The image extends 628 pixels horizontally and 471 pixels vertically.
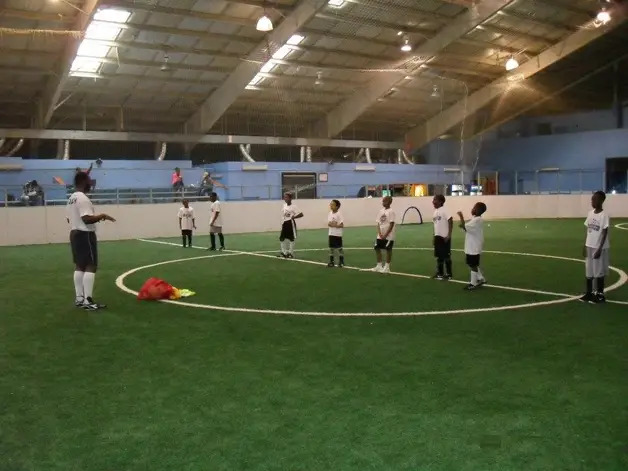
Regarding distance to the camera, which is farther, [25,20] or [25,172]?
[25,172]

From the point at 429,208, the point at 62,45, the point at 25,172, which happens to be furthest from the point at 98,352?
the point at 429,208

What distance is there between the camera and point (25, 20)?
81.9 ft

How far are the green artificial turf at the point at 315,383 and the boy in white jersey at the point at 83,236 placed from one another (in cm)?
42

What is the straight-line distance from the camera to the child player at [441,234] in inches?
508

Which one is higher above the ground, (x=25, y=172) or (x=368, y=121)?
(x=368, y=121)

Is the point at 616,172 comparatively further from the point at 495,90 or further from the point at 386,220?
the point at 386,220

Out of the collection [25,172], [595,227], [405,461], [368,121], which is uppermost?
[368,121]

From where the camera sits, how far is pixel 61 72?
96.1 feet

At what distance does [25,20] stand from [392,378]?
24.6 metres

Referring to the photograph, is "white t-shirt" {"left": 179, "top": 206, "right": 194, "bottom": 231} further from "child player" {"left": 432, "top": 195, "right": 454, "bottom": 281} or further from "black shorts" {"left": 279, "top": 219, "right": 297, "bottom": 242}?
"child player" {"left": 432, "top": 195, "right": 454, "bottom": 281}

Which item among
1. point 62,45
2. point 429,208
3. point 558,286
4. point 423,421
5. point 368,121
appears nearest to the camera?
point 423,421

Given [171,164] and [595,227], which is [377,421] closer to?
[595,227]

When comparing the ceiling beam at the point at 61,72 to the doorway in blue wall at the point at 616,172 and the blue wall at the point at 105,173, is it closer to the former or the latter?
the blue wall at the point at 105,173

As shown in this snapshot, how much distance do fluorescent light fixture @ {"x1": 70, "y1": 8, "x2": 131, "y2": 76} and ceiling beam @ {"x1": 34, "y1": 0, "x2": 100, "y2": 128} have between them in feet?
1.56
